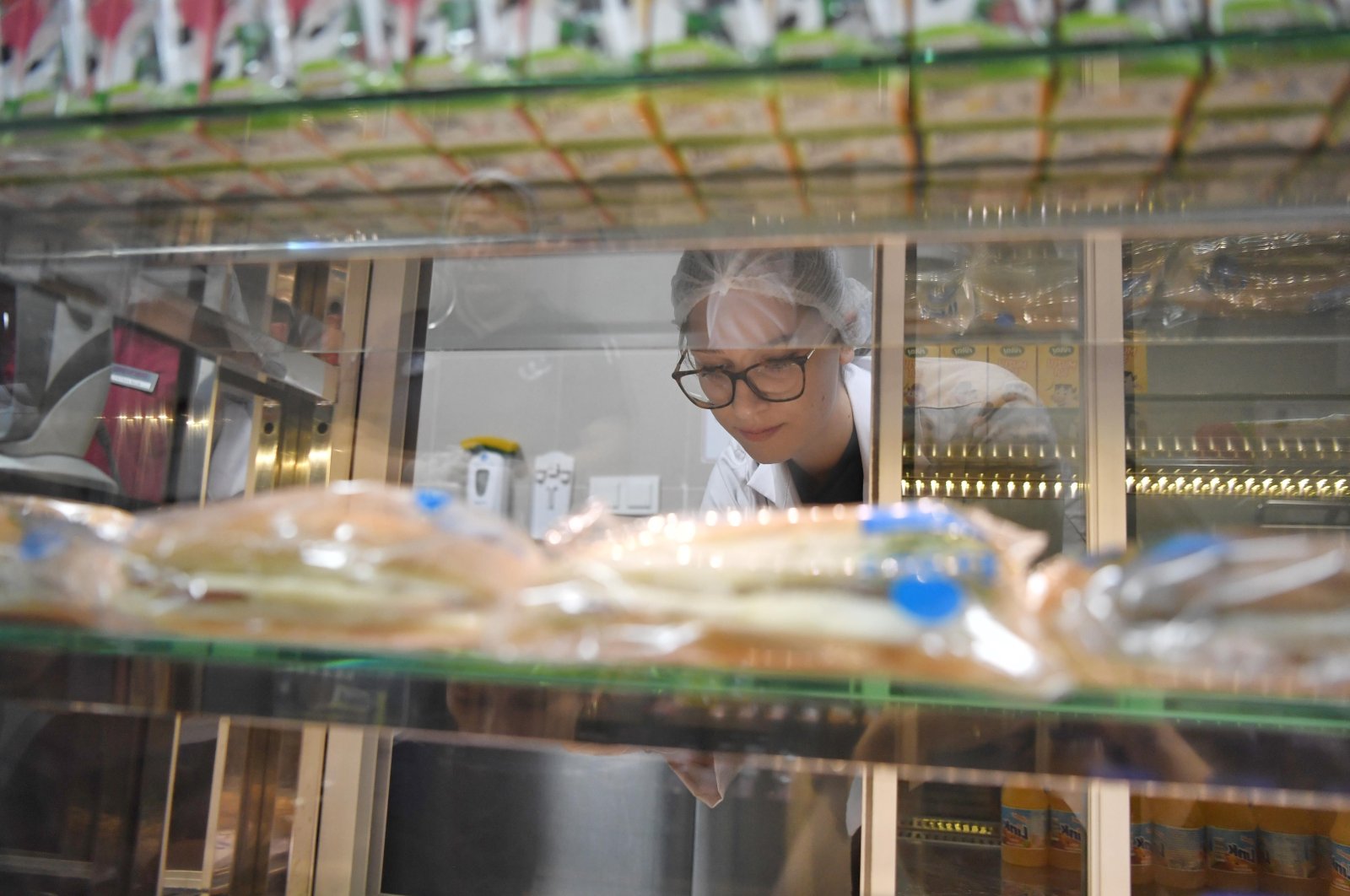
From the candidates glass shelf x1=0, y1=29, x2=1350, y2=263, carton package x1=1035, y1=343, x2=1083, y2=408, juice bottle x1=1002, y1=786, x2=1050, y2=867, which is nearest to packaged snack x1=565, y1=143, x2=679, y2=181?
glass shelf x1=0, y1=29, x2=1350, y2=263

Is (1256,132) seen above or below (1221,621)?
above

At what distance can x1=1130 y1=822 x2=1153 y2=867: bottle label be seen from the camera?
2.03 metres

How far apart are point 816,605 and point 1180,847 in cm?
203

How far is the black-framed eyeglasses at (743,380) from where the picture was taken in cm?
101

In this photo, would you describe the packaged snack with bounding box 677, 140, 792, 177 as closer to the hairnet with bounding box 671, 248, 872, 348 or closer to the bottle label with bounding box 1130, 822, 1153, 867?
the hairnet with bounding box 671, 248, 872, 348

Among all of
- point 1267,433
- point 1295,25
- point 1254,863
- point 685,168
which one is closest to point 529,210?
point 685,168

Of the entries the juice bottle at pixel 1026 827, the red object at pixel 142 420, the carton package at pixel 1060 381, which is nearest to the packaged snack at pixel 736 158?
the red object at pixel 142 420

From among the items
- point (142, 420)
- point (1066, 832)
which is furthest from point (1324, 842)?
point (142, 420)

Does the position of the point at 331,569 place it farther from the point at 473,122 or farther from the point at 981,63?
the point at 981,63

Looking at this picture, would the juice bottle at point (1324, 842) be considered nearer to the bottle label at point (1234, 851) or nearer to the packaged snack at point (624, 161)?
the bottle label at point (1234, 851)

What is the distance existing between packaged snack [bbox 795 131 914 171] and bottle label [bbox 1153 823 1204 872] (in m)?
1.93

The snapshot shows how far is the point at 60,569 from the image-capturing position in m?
0.52

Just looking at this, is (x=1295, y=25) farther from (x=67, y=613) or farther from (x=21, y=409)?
(x=21, y=409)

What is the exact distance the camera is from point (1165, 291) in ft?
2.40
